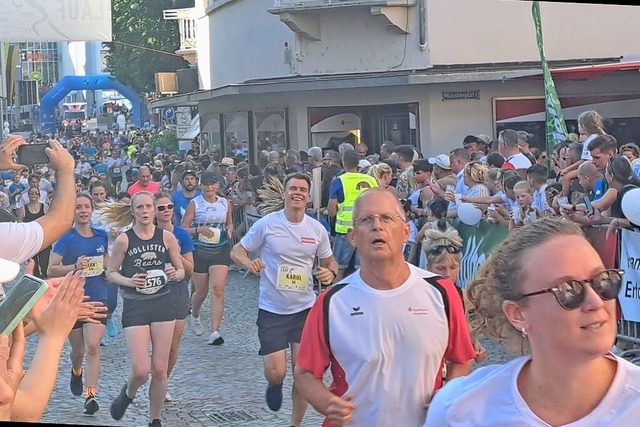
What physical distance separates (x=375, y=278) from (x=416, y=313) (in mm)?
232

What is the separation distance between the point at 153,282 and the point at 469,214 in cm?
368

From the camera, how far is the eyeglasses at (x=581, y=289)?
98.2 inches

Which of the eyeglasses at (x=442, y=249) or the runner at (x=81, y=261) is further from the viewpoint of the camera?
the runner at (x=81, y=261)

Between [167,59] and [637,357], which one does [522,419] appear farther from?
[167,59]

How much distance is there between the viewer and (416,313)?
4449mm

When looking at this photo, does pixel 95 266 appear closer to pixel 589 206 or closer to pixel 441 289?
pixel 589 206

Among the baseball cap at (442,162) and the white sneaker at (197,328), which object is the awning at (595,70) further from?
the white sneaker at (197,328)

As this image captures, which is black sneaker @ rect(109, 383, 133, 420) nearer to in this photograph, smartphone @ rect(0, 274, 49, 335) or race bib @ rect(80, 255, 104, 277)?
race bib @ rect(80, 255, 104, 277)

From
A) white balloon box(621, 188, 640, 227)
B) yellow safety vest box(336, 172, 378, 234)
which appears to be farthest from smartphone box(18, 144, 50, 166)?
yellow safety vest box(336, 172, 378, 234)

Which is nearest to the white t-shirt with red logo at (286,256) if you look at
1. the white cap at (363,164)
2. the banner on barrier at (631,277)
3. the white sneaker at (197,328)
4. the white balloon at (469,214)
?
the banner on barrier at (631,277)

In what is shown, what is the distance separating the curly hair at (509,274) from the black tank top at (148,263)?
5.41 m

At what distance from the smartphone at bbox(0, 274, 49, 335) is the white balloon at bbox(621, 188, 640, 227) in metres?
5.80

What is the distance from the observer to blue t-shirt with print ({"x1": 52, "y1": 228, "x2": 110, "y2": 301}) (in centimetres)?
957

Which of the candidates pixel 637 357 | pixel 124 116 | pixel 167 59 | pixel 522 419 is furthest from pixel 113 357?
pixel 124 116
